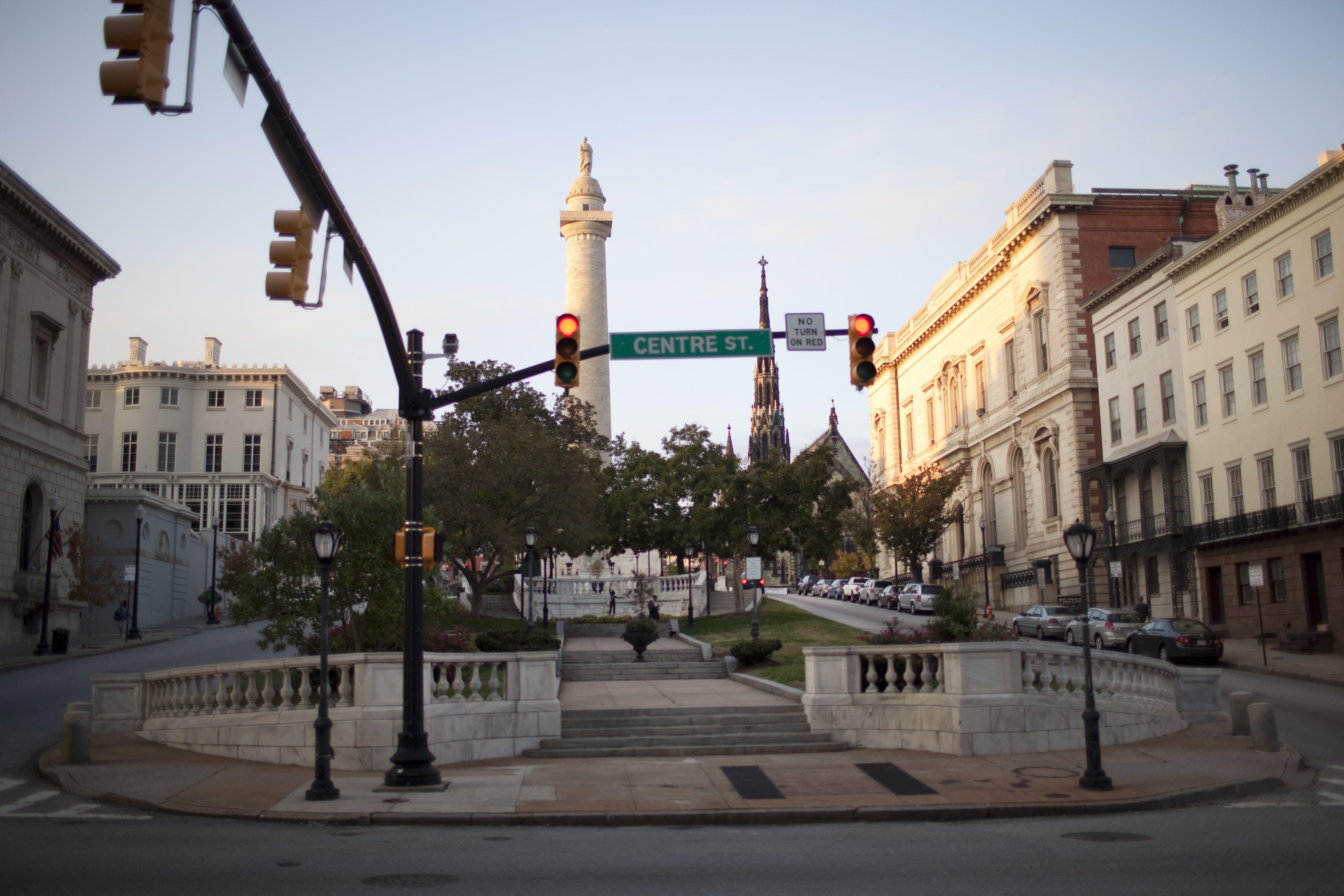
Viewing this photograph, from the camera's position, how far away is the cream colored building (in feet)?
127

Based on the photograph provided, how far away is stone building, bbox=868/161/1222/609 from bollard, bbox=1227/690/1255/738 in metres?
32.5

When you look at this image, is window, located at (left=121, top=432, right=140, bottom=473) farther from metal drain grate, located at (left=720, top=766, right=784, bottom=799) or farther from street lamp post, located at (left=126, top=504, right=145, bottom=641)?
metal drain grate, located at (left=720, top=766, right=784, bottom=799)

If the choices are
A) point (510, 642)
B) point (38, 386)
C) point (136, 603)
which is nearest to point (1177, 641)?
point (510, 642)

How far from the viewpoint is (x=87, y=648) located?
4147cm

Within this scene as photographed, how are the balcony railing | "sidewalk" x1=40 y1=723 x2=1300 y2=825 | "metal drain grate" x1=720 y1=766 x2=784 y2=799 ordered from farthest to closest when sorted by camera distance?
the balcony railing < "metal drain grate" x1=720 y1=766 x2=784 y2=799 < "sidewalk" x1=40 y1=723 x2=1300 y2=825

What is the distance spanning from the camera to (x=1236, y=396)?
1750 inches

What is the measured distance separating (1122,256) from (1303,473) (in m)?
22.6

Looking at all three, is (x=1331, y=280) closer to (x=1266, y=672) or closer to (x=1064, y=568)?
(x=1266, y=672)

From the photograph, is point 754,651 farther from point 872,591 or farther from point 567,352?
point 872,591

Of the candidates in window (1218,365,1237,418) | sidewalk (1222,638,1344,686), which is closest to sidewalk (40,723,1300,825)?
sidewalk (1222,638,1344,686)

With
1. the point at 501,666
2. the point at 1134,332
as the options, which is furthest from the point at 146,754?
the point at 1134,332

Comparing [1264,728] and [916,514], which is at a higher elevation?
[916,514]

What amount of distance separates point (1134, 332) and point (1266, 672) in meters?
24.3

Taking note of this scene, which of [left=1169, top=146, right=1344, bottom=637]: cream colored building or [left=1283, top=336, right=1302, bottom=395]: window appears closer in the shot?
[left=1169, top=146, right=1344, bottom=637]: cream colored building
